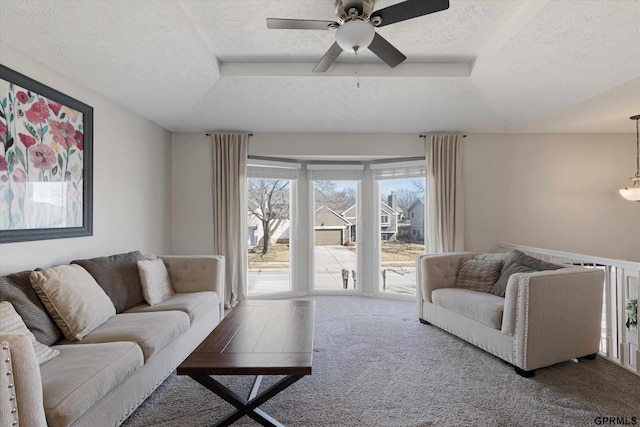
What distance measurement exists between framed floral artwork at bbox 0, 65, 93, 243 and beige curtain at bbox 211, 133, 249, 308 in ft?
5.08

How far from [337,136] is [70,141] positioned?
2.97 meters

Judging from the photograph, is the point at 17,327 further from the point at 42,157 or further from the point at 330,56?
the point at 330,56

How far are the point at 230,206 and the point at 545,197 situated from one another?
4306 millimetres

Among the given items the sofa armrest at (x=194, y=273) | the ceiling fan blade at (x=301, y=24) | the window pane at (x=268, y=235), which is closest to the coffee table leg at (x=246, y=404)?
the sofa armrest at (x=194, y=273)

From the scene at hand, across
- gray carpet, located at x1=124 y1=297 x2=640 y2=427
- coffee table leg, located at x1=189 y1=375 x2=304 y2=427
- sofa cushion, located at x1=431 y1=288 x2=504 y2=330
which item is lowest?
gray carpet, located at x1=124 y1=297 x2=640 y2=427

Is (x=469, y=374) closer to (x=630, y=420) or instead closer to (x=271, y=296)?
(x=630, y=420)

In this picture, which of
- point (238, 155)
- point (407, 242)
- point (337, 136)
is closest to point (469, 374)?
point (407, 242)

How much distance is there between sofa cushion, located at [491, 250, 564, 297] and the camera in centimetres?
289

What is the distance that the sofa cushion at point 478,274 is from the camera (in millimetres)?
3217

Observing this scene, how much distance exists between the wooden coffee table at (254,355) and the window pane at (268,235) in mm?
2201

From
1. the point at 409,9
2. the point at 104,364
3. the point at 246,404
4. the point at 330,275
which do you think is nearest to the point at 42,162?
the point at 104,364

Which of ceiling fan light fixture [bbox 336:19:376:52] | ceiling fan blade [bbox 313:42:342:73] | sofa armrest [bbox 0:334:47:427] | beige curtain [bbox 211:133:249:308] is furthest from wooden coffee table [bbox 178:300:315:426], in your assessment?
ceiling fan blade [bbox 313:42:342:73]

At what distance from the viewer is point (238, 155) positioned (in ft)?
14.0

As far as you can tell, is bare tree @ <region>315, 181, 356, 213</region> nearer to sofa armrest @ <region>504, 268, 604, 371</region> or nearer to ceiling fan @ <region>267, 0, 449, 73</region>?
sofa armrest @ <region>504, 268, 604, 371</region>
